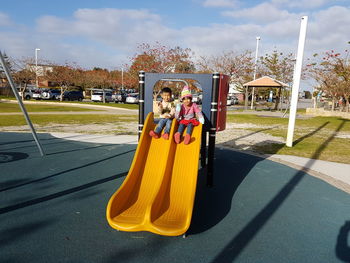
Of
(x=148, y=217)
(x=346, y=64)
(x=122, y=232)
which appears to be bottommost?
(x=122, y=232)

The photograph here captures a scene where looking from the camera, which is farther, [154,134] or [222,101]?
[222,101]

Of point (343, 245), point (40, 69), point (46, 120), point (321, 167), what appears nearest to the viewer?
point (343, 245)

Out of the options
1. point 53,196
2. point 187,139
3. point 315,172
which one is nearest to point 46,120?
point 53,196

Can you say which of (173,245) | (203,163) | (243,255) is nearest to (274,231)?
(243,255)

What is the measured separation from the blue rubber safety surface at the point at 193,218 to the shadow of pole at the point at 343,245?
0.01 metres

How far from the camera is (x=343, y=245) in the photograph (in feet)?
10.2

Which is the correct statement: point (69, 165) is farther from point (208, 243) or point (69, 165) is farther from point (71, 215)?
point (208, 243)

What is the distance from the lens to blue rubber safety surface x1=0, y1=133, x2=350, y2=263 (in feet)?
9.30

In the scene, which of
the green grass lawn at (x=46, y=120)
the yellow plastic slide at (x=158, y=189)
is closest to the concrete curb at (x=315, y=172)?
the yellow plastic slide at (x=158, y=189)

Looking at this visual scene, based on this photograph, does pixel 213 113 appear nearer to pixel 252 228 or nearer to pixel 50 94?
pixel 252 228

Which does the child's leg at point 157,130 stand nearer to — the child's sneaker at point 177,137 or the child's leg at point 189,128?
the child's sneaker at point 177,137

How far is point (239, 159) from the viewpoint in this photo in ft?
23.1

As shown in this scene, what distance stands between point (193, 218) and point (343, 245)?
6.15ft

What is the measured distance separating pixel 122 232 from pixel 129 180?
2.46 ft
